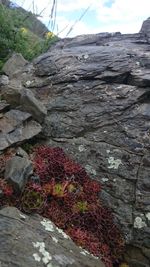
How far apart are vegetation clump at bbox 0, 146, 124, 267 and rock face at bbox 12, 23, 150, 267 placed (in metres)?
0.22

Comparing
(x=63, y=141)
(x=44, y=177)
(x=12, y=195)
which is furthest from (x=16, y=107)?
(x=12, y=195)

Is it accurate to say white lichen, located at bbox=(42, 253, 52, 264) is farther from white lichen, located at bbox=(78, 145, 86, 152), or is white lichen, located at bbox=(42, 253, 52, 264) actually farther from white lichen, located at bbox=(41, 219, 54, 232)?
white lichen, located at bbox=(78, 145, 86, 152)

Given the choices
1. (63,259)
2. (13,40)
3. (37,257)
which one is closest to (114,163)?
(63,259)

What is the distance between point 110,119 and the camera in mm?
7973

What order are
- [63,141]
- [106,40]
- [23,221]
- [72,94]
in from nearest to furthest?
[23,221] → [63,141] → [72,94] → [106,40]

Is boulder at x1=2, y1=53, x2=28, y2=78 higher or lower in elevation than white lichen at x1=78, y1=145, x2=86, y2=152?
higher

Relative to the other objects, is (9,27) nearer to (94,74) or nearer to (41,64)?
(41,64)

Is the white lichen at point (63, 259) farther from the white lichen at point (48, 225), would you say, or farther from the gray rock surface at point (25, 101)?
the gray rock surface at point (25, 101)

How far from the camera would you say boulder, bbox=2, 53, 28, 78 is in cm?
959

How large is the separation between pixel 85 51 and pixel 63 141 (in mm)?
2764

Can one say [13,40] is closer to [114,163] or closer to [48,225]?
[114,163]

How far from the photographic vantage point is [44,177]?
23.3 feet

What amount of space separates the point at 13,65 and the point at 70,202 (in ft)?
14.0

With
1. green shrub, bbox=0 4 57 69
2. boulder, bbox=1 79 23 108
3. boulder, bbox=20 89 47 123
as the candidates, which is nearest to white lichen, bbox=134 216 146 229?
boulder, bbox=20 89 47 123
